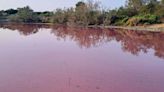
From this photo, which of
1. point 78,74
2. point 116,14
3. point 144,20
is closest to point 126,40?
point 78,74

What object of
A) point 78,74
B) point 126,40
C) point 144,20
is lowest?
point 126,40

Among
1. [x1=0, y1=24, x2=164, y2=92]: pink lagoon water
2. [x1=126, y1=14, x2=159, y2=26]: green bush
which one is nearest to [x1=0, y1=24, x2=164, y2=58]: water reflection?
[x1=0, y1=24, x2=164, y2=92]: pink lagoon water

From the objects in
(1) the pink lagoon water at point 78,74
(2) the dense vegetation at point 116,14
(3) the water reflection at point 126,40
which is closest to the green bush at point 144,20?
(2) the dense vegetation at point 116,14

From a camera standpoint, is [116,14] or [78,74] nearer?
[78,74]

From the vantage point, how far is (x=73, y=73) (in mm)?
7766

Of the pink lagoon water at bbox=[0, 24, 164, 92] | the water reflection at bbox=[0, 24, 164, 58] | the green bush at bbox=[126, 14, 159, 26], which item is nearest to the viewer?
the pink lagoon water at bbox=[0, 24, 164, 92]

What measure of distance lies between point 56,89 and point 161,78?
2.84 metres

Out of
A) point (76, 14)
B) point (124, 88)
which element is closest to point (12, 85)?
point (124, 88)

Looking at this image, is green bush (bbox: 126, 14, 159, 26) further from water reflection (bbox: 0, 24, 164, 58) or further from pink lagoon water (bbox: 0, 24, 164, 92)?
pink lagoon water (bbox: 0, 24, 164, 92)

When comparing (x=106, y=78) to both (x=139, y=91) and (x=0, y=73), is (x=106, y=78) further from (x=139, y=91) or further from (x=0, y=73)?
(x=0, y=73)

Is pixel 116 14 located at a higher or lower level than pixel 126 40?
higher

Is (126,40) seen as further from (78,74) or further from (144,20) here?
(144,20)

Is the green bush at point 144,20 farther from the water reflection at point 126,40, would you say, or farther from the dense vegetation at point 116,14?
the water reflection at point 126,40

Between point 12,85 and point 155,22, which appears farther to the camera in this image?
point 155,22
